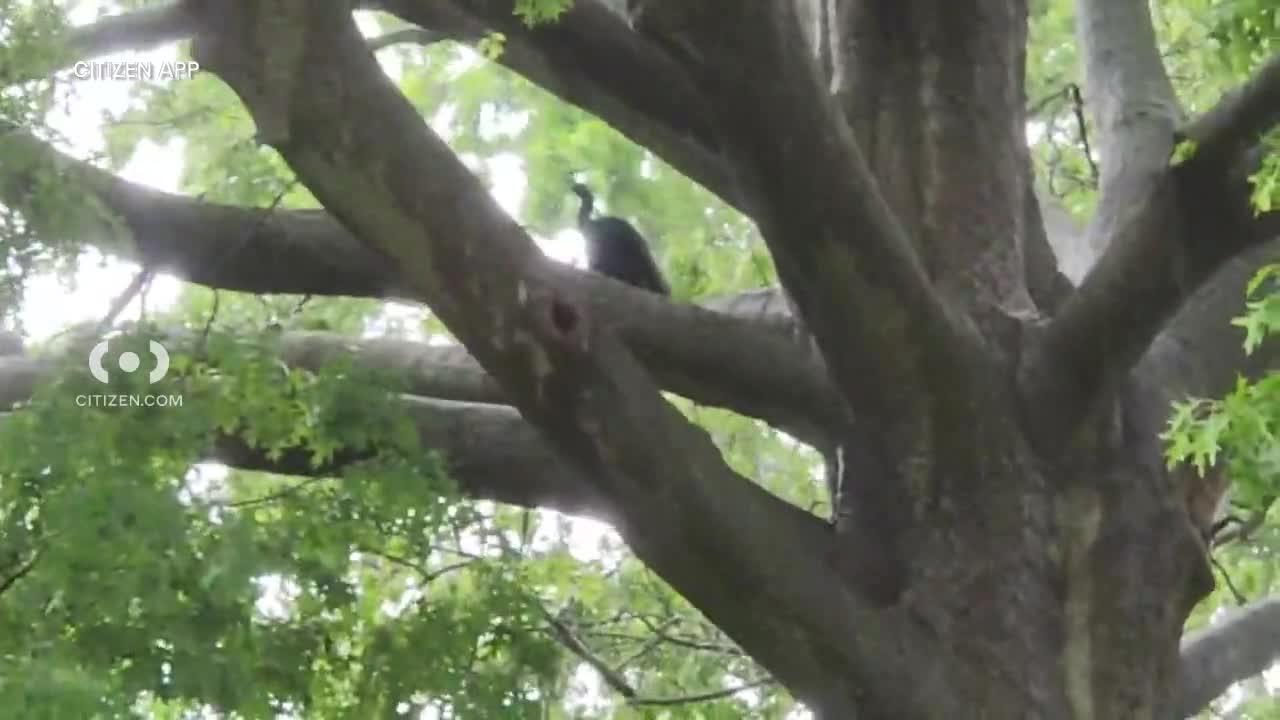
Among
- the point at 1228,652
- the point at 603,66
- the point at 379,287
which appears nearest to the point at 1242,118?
the point at 603,66

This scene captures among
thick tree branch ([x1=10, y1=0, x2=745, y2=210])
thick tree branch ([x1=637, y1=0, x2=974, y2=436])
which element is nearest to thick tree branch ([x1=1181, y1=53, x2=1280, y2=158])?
thick tree branch ([x1=637, y1=0, x2=974, y2=436])

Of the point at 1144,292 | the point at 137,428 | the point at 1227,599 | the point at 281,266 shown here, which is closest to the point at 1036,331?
the point at 1144,292

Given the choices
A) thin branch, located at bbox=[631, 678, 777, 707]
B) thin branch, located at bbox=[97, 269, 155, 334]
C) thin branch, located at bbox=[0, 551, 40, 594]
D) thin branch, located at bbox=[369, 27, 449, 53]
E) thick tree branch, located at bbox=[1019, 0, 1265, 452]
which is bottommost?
Answer: thin branch, located at bbox=[0, 551, 40, 594]

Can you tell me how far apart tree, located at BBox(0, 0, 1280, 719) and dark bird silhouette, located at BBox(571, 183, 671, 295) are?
63cm

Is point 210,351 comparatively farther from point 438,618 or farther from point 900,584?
point 900,584

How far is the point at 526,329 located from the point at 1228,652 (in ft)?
5.56

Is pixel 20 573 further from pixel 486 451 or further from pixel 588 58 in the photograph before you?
pixel 588 58

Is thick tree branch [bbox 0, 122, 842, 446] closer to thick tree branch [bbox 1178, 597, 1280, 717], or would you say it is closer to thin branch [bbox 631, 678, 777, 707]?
thin branch [bbox 631, 678, 777, 707]

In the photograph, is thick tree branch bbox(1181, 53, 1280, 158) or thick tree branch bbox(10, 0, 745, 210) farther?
thick tree branch bbox(10, 0, 745, 210)

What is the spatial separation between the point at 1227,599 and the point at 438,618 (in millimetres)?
3217

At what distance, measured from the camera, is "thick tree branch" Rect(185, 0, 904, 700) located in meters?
1.96

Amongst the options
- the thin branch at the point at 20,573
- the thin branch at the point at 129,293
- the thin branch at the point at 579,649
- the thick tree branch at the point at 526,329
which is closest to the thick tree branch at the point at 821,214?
the thick tree branch at the point at 526,329

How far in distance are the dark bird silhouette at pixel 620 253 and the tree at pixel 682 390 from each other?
2.05 feet

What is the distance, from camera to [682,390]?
285cm
